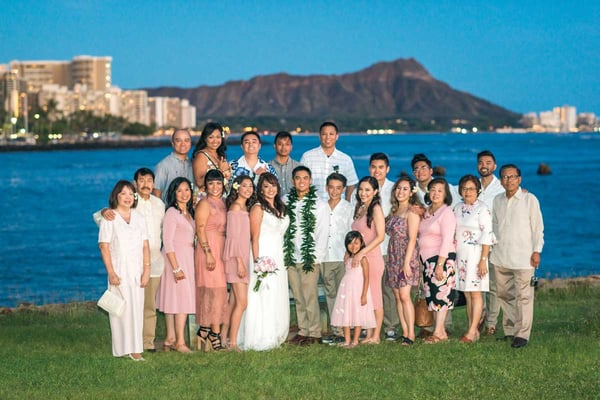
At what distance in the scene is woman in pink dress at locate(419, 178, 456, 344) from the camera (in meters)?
10.2

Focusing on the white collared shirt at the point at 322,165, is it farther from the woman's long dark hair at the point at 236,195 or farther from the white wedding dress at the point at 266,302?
the woman's long dark hair at the point at 236,195

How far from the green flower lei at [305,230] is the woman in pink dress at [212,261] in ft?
2.44

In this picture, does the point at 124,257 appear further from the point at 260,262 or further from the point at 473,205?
the point at 473,205

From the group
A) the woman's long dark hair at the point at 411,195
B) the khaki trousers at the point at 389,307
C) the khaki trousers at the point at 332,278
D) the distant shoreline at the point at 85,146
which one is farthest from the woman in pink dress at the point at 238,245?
the distant shoreline at the point at 85,146

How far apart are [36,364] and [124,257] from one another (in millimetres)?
1361

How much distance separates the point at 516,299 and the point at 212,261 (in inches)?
131

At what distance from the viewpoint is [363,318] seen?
33.4ft

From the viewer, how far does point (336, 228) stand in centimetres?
1056

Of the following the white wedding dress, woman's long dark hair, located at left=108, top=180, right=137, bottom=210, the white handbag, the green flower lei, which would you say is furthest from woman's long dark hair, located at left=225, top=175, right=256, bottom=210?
the white handbag

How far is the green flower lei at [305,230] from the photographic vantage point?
1038 centimetres

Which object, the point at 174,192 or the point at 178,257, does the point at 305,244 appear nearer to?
the point at 178,257

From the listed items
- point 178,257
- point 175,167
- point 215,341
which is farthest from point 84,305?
point 178,257

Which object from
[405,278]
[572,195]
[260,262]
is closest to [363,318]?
[405,278]

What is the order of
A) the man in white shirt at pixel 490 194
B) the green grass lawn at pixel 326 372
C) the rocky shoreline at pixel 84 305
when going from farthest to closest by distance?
→ the rocky shoreline at pixel 84 305, the man in white shirt at pixel 490 194, the green grass lawn at pixel 326 372
